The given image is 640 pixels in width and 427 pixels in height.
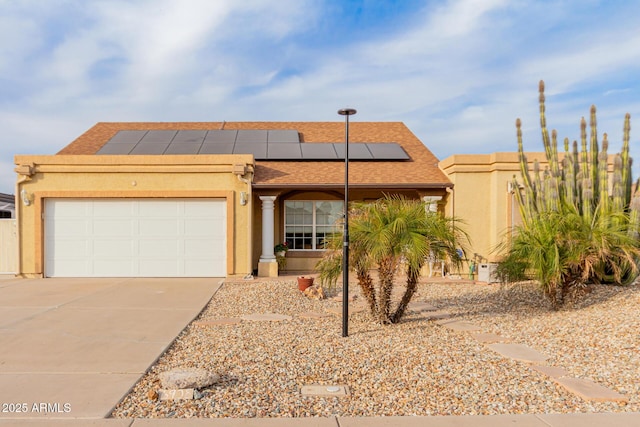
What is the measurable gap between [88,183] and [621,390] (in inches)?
527

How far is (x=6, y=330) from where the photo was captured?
7289 millimetres

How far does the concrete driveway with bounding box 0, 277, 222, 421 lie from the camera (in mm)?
4609

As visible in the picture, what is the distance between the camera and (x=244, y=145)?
16.7 metres

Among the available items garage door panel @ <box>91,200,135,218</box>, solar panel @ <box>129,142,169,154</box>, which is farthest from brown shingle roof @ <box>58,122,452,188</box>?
garage door panel @ <box>91,200,135,218</box>

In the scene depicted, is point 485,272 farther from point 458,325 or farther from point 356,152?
point 356,152

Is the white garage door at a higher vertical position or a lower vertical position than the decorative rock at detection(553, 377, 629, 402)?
higher

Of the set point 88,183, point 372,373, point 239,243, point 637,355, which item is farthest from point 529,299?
point 88,183

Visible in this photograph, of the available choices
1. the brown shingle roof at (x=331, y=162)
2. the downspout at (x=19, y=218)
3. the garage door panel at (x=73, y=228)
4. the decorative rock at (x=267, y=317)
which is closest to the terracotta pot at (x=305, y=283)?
the decorative rock at (x=267, y=317)

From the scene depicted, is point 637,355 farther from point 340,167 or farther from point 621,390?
point 340,167

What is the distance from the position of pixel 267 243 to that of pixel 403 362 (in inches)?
349

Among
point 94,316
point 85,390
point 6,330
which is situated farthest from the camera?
point 94,316

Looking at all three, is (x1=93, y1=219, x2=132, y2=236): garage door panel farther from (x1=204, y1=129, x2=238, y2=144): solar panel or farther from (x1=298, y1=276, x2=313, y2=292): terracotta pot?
(x1=298, y1=276, x2=313, y2=292): terracotta pot

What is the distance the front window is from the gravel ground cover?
230 inches

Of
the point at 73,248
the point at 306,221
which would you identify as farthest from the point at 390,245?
the point at 73,248
